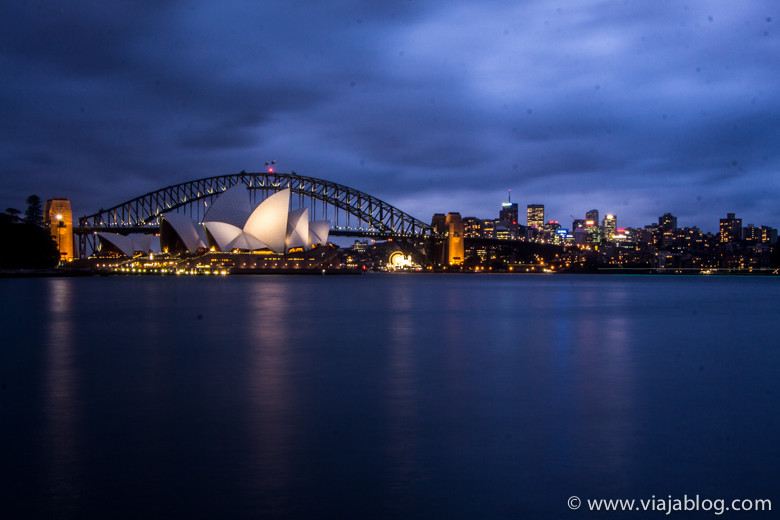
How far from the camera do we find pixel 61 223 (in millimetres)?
111000

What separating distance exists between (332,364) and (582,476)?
8344 millimetres

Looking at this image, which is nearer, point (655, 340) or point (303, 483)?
point (303, 483)

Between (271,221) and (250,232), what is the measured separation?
13.8ft

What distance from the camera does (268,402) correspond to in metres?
10.0

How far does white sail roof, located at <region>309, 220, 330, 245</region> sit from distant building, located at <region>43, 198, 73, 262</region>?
136ft

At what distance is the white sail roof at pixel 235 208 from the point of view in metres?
92.2

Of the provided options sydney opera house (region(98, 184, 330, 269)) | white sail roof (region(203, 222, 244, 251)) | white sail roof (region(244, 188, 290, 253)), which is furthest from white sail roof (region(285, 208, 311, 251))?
white sail roof (region(203, 222, 244, 251))

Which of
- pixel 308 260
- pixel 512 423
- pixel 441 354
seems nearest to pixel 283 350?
pixel 441 354

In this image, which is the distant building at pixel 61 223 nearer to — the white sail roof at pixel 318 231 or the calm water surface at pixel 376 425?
the white sail roof at pixel 318 231

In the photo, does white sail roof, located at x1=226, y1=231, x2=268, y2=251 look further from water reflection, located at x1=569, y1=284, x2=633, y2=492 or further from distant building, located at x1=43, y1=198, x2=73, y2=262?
water reflection, located at x1=569, y1=284, x2=633, y2=492

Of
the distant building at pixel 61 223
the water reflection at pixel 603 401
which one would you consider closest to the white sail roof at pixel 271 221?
the distant building at pixel 61 223

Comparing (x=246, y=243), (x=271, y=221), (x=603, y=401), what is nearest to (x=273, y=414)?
(x=603, y=401)

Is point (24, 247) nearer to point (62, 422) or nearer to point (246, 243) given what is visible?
point (246, 243)

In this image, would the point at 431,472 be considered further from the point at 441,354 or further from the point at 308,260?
the point at 308,260
